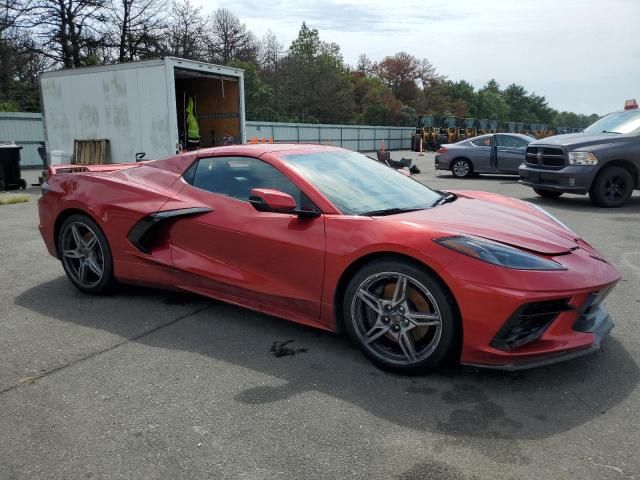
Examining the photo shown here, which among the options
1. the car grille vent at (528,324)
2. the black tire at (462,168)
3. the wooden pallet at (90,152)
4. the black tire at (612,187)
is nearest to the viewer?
the car grille vent at (528,324)

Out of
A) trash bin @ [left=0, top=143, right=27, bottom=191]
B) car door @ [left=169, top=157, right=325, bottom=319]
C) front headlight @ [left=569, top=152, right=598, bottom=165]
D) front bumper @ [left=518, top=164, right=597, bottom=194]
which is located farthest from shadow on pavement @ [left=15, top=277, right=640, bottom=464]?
trash bin @ [left=0, top=143, right=27, bottom=191]

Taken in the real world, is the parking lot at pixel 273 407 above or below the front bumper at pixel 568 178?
below

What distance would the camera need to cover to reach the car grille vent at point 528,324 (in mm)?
2756

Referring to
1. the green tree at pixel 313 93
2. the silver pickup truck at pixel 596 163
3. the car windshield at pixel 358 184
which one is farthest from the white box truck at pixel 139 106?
the green tree at pixel 313 93

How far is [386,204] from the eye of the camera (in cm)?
356

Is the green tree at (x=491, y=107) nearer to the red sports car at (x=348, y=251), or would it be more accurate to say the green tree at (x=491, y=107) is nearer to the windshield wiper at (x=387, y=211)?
the red sports car at (x=348, y=251)

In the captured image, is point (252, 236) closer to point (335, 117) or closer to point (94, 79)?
point (94, 79)

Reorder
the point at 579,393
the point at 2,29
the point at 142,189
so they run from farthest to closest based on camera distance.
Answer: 1. the point at 2,29
2. the point at 142,189
3. the point at 579,393

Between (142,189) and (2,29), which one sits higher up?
(2,29)

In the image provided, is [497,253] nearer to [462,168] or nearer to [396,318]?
[396,318]

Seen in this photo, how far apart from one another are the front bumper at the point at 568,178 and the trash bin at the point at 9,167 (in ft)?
39.1

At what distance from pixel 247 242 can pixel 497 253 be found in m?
1.64

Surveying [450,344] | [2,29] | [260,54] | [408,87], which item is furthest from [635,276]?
[408,87]

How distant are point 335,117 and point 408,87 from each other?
103 feet
